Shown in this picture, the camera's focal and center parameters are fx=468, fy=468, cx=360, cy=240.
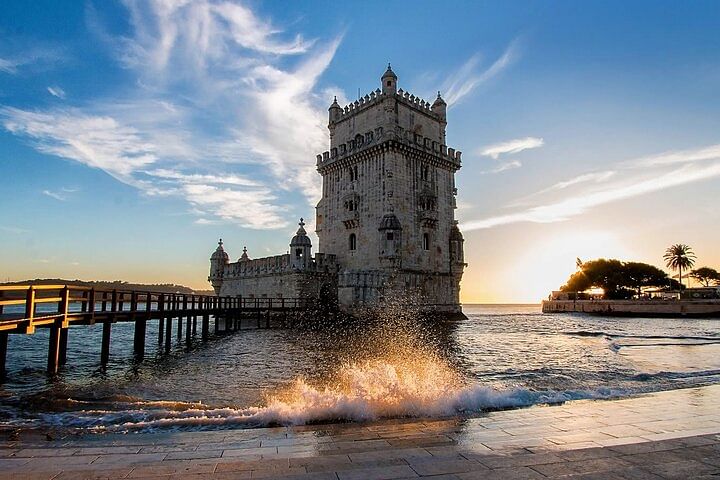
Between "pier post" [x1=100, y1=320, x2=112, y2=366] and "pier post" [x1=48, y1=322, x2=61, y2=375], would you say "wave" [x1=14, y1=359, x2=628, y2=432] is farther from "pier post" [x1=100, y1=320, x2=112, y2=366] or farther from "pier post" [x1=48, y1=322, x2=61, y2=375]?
"pier post" [x1=100, y1=320, x2=112, y2=366]

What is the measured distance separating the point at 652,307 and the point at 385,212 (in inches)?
2026

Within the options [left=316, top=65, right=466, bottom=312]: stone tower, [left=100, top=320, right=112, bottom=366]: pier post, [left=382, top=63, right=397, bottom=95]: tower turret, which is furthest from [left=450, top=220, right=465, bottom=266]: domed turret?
[left=100, top=320, right=112, bottom=366]: pier post

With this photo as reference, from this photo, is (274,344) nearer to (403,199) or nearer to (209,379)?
(209,379)

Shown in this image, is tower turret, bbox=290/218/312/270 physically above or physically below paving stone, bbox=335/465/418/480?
above

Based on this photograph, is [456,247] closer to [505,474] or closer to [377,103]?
[377,103]

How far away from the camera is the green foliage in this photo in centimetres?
8875

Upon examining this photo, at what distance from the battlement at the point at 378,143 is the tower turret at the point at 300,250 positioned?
889cm

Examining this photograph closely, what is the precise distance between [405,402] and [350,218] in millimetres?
33886

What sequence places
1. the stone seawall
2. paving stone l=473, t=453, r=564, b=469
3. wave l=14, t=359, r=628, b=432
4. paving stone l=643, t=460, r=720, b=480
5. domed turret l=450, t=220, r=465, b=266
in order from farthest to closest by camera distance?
the stone seawall → domed turret l=450, t=220, r=465, b=266 → wave l=14, t=359, r=628, b=432 → paving stone l=473, t=453, r=564, b=469 → paving stone l=643, t=460, r=720, b=480

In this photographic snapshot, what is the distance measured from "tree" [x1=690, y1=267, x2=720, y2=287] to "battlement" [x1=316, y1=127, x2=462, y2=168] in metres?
79.7

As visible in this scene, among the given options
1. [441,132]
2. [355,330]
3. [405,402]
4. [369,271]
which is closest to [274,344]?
[355,330]

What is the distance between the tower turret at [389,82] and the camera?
41438 mm

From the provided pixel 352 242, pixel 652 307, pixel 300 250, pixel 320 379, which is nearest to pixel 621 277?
pixel 652 307

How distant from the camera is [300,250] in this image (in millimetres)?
41219
